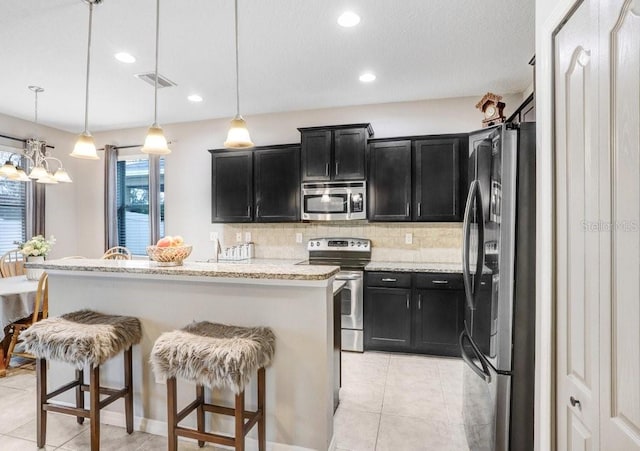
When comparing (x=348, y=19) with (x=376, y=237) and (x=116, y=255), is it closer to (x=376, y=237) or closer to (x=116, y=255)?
(x=376, y=237)

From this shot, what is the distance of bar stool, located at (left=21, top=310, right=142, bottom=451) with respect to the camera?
6.04 feet

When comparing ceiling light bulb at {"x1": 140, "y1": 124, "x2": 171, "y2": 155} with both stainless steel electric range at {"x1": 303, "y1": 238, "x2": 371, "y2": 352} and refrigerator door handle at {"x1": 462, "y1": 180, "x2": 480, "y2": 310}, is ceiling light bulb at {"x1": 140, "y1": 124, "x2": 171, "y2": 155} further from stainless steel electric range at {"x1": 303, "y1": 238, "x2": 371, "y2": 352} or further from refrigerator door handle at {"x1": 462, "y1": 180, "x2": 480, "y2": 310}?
stainless steel electric range at {"x1": 303, "y1": 238, "x2": 371, "y2": 352}

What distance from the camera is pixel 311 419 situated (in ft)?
6.26

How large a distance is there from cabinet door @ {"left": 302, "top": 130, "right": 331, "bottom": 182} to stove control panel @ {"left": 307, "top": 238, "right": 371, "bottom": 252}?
0.80 m

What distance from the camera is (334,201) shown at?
3.91 m

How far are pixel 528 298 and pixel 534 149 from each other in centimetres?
70

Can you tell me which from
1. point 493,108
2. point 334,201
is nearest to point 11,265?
point 334,201

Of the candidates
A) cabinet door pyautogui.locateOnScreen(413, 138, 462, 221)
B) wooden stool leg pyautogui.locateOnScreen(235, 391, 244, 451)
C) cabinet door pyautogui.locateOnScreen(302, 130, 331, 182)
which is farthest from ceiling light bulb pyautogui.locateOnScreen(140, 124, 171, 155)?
cabinet door pyautogui.locateOnScreen(413, 138, 462, 221)

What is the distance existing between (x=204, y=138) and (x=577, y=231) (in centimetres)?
463

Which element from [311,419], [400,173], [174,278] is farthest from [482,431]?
[400,173]

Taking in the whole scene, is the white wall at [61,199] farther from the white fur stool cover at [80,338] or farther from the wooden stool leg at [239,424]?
the wooden stool leg at [239,424]

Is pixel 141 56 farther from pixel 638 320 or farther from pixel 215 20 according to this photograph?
pixel 638 320

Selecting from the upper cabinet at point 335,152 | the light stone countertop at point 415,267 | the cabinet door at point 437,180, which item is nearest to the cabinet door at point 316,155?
the upper cabinet at point 335,152

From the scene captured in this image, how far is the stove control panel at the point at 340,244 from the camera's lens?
13.7 ft
